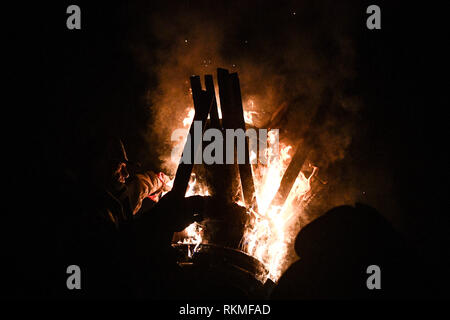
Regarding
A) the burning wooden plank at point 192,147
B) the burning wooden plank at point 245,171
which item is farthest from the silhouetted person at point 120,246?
the burning wooden plank at point 245,171

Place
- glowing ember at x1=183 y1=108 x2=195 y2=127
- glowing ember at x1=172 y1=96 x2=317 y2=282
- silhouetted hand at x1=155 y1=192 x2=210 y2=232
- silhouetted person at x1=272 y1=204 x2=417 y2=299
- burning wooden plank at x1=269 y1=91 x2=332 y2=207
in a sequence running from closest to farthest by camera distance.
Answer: silhouetted person at x1=272 y1=204 x2=417 y2=299 < silhouetted hand at x1=155 y1=192 x2=210 y2=232 < glowing ember at x1=172 y1=96 x2=317 y2=282 < burning wooden plank at x1=269 y1=91 x2=332 y2=207 < glowing ember at x1=183 y1=108 x2=195 y2=127

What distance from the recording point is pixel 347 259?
3.49 m

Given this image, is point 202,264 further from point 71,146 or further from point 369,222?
point 71,146

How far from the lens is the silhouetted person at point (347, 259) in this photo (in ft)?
11.2

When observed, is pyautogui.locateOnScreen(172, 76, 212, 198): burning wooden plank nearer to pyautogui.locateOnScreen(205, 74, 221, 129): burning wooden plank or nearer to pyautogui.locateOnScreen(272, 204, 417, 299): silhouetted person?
pyautogui.locateOnScreen(205, 74, 221, 129): burning wooden plank

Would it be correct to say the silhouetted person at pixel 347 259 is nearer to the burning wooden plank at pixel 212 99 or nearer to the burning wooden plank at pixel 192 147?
the burning wooden plank at pixel 192 147

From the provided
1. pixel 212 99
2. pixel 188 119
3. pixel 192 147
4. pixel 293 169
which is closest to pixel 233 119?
pixel 212 99

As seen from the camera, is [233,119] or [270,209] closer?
[233,119]

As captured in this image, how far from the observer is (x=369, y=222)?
3.53 meters

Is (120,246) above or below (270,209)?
below

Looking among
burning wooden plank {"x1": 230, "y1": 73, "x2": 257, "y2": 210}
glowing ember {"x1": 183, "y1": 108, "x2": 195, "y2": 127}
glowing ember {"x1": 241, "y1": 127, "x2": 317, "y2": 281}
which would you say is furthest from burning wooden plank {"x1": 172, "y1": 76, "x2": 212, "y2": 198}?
glowing ember {"x1": 183, "y1": 108, "x2": 195, "y2": 127}

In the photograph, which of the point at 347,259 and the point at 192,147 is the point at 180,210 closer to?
the point at 192,147

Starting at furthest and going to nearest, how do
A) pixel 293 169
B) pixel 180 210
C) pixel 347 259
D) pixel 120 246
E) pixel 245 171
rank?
pixel 293 169 → pixel 245 171 → pixel 180 210 → pixel 120 246 → pixel 347 259

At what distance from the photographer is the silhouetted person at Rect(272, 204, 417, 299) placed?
3416 mm
